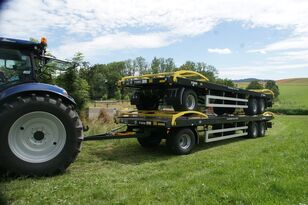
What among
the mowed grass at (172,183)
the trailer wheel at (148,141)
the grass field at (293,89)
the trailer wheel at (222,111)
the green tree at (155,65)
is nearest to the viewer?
the mowed grass at (172,183)

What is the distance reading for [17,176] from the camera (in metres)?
5.80

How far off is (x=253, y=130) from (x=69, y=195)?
10.6 m

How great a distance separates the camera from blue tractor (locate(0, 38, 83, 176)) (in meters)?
5.80

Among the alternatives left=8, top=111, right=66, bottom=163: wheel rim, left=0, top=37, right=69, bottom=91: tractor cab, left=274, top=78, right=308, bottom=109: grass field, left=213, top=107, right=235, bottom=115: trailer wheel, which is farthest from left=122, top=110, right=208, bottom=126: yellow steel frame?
left=274, top=78, right=308, bottom=109: grass field

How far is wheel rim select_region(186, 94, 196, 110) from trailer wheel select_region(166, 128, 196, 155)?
29.0 inches

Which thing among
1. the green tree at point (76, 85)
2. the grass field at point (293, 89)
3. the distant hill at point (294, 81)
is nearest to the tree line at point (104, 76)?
the green tree at point (76, 85)

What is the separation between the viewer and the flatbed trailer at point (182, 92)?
9.58 metres

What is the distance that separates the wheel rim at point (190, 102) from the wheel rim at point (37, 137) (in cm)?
462

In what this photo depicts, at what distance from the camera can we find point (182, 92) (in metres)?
9.72

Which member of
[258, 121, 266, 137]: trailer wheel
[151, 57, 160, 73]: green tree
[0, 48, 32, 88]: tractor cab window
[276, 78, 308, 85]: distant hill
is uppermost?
[151, 57, 160, 73]: green tree

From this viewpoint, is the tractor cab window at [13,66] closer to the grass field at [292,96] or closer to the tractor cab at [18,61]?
the tractor cab at [18,61]

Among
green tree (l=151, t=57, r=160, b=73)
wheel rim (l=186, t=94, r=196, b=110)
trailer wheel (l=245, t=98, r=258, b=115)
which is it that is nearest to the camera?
wheel rim (l=186, t=94, r=196, b=110)

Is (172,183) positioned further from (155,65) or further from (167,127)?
(155,65)

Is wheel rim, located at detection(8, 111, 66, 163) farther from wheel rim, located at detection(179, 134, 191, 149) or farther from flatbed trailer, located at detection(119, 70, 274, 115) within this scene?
wheel rim, located at detection(179, 134, 191, 149)
